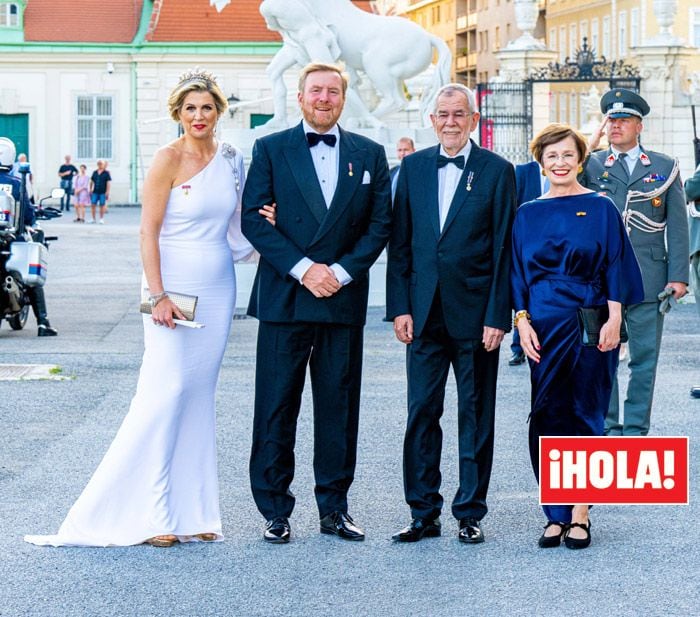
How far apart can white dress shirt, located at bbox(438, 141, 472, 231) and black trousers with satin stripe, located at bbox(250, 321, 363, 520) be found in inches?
24.2

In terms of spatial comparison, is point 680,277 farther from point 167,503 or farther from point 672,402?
point 167,503

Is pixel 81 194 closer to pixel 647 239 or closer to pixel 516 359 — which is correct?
pixel 516 359

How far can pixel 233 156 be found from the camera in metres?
6.98

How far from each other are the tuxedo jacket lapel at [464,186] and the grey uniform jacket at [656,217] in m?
2.38

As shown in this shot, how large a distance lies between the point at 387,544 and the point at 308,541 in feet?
1.08

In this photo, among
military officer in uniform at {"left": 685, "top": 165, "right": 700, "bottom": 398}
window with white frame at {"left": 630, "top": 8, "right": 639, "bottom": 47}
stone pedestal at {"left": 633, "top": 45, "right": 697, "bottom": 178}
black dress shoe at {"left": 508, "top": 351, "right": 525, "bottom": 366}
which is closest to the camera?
→ military officer in uniform at {"left": 685, "top": 165, "right": 700, "bottom": 398}

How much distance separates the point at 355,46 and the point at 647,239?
426 inches

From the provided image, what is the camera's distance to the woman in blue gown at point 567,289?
673 cm

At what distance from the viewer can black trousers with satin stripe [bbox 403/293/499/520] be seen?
691 cm

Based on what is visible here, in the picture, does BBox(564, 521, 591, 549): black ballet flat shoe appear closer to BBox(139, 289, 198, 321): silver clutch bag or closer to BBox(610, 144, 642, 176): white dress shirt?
BBox(139, 289, 198, 321): silver clutch bag

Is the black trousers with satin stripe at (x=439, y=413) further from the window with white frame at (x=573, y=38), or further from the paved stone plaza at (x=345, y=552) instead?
the window with white frame at (x=573, y=38)

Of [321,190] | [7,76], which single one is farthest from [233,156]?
[7,76]

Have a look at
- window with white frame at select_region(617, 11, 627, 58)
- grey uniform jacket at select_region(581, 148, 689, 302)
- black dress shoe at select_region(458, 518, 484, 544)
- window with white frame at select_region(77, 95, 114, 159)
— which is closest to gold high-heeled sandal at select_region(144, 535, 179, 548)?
black dress shoe at select_region(458, 518, 484, 544)

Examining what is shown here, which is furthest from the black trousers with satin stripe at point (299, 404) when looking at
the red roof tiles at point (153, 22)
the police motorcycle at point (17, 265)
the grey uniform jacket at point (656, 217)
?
the red roof tiles at point (153, 22)
